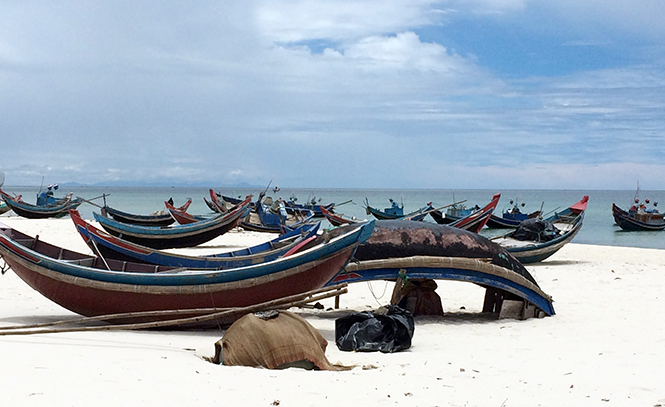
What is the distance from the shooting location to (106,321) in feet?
26.7

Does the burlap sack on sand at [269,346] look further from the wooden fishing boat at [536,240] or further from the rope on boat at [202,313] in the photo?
the wooden fishing boat at [536,240]

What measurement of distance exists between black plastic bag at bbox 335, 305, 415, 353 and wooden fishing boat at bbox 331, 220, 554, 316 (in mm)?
1500

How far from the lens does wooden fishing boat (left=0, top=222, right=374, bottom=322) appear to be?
7.83 m

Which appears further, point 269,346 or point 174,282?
point 174,282

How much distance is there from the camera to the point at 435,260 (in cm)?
915

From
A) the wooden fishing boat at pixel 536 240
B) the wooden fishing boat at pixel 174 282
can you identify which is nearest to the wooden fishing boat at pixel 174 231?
the wooden fishing boat at pixel 536 240

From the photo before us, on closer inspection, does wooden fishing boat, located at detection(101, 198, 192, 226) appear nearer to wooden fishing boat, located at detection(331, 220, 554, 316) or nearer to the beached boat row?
the beached boat row

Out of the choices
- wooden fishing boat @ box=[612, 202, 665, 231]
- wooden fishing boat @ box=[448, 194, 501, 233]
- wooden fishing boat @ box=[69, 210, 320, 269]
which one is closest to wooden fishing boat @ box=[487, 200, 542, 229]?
wooden fishing boat @ box=[612, 202, 665, 231]

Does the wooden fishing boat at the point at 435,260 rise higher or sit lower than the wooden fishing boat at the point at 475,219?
lower

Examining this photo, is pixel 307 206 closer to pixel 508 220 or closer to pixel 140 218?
pixel 508 220

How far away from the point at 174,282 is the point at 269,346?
2216 mm

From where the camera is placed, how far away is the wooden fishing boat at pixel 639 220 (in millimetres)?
40997

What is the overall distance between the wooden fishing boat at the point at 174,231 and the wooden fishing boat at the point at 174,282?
10139 mm

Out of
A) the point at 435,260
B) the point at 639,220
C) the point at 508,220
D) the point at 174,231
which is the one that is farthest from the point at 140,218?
the point at 639,220
